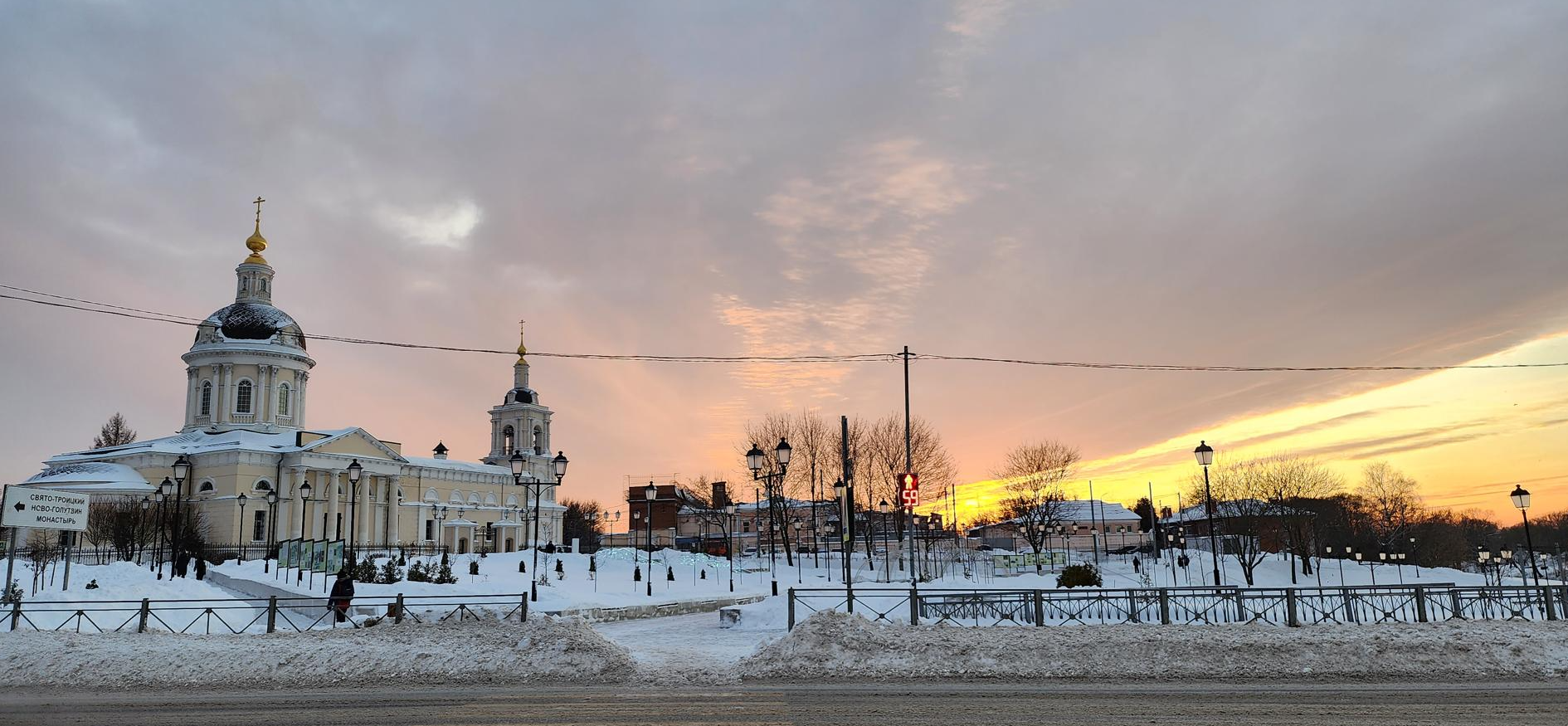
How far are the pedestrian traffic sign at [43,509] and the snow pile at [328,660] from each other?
7290 mm

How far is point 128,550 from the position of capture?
5050cm

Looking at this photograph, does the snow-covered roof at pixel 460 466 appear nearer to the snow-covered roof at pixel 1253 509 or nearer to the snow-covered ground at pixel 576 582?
the snow-covered ground at pixel 576 582

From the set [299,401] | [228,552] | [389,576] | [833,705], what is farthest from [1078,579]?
[299,401]

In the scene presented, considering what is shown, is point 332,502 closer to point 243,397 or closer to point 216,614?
point 243,397

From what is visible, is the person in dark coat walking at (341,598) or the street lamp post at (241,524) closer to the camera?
the person in dark coat walking at (341,598)

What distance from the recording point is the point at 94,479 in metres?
65.6

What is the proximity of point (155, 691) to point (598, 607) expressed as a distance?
16208mm

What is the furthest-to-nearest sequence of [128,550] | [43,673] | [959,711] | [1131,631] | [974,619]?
1. [128,550]
2. [974,619]
3. [1131,631]
4. [43,673]
5. [959,711]

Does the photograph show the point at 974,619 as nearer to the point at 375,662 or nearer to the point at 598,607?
the point at 375,662

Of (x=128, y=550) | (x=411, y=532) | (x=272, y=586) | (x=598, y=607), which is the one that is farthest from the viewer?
(x=411, y=532)

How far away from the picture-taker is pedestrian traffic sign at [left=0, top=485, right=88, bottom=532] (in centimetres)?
2211

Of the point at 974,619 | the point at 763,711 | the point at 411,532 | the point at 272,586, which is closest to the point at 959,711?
the point at 763,711

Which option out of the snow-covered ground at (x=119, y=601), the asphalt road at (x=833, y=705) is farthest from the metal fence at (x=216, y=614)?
the asphalt road at (x=833, y=705)

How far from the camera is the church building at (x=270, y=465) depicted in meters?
68.9
